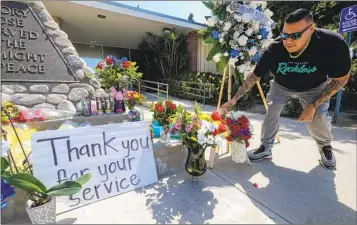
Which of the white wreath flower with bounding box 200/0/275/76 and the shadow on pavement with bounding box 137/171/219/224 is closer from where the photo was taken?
the shadow on pavement with bounding box 137/171/219/224

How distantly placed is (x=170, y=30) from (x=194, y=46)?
1013 millimetres

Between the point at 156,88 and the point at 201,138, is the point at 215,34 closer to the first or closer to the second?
the point at 201,138

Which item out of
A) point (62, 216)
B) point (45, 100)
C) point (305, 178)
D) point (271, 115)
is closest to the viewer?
point (62, 216)

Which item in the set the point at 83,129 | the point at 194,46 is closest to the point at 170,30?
the point at 194,46

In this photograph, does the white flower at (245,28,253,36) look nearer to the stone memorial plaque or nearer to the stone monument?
the stone monument

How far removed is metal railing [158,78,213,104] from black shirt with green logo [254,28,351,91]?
3.84m

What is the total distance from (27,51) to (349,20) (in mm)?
4854

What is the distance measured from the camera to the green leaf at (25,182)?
1.05 m

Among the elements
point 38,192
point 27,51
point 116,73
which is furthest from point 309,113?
point 27,51

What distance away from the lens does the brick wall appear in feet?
24.4

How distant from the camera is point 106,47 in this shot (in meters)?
9.03

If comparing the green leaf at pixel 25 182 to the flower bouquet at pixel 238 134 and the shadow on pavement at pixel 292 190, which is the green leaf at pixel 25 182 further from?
the flower bouquet at pixel 238 134

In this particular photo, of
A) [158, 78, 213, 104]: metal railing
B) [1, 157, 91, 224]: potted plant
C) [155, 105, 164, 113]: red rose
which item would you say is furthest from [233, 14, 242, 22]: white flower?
[158, 78, 213, 104]: metal railing

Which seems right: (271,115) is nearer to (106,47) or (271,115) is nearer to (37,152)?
(37,152)
